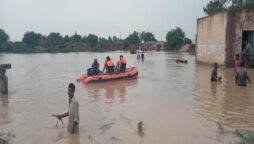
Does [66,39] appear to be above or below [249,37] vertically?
above

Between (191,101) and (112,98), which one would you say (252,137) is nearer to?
(191,101)

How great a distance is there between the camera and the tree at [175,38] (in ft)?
337

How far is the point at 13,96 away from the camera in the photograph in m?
→ 15.7

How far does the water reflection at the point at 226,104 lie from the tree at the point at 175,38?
281 ft

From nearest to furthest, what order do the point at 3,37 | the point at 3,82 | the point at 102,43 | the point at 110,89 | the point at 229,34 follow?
the point at 3,82 → the point at 110,89 → the point at 229,34 → the point at 3,37 → the point at 102,43

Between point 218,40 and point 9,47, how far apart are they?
84.7 metres

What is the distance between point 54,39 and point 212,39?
92.0 m

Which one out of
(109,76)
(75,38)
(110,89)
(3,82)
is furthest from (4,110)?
(75,38)

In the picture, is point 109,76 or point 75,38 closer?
point 109,76

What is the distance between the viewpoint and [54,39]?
380ft

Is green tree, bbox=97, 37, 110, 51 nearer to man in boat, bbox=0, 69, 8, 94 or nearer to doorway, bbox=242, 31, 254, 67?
doorway, bbox=242, 31, 254, 67

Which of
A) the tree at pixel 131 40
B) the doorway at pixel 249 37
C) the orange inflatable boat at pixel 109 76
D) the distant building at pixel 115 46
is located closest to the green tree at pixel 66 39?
the distant building at pixel 115 46

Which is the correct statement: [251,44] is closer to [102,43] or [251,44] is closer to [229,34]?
[229,34]

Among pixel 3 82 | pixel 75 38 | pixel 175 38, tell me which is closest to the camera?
pixel 3 82
